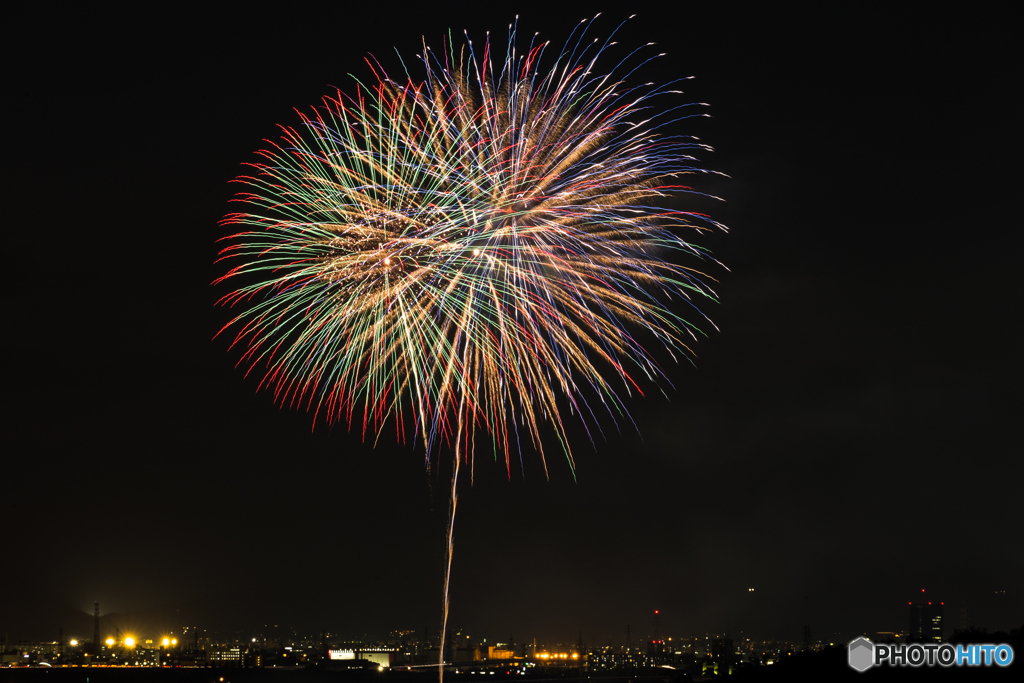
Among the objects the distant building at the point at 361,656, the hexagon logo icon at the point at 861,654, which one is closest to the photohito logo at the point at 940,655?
the hexagon logo icon at the point at 861,654

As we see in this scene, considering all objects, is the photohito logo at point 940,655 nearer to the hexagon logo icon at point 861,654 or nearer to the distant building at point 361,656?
the hexagon logo icon at point 861,654

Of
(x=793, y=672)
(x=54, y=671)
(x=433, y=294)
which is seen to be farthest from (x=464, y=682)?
(x=433, y=294)

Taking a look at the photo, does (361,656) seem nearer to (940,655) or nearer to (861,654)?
(861,654)

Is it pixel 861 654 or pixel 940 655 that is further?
pixel 861 654

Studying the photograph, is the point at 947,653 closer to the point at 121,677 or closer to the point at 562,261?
the point at 562,261

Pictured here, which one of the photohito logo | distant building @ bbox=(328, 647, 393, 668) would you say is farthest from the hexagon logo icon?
distant building @ bbox=(328, 647, 393, 668)

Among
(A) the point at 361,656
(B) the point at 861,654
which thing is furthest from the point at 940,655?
(A) the point at 361,656
